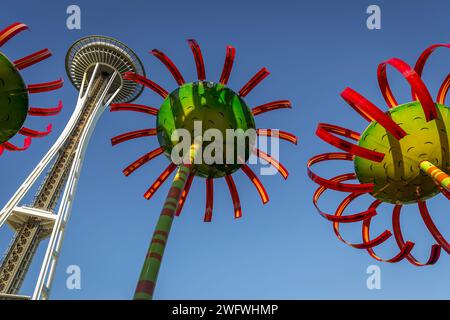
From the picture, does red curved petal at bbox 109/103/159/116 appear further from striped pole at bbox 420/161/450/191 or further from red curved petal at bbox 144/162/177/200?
striped pole at bbox 420/161/450/191

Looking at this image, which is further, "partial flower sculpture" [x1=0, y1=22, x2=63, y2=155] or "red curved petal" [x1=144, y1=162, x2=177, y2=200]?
"red curved petal" [x1=144, y1=162, x2=177, y2=200]

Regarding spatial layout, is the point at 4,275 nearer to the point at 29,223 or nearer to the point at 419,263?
the point at 29,223

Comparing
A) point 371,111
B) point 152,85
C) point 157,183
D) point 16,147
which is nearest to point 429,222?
point 371,111

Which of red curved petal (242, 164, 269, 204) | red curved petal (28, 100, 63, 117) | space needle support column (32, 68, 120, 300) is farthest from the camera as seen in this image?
space needle support column (32, 68, 120, 300)

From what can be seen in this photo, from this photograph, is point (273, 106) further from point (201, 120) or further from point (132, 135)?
point (132, 135)

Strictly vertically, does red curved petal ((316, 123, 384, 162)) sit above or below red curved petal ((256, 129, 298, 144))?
below

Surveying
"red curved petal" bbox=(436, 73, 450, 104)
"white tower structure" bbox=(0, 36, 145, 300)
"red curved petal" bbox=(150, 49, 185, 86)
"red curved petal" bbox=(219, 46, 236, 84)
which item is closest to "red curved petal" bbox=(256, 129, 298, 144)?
"red curved petal" bbox=(219, 46, 236, 84)

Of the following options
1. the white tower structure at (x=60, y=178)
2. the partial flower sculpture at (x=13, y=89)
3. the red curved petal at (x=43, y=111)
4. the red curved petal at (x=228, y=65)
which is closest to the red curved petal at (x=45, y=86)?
the partial flower sculpture at (x=13, y=89)

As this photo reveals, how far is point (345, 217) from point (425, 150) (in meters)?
1.68

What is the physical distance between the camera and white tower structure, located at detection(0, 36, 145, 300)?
2908cm

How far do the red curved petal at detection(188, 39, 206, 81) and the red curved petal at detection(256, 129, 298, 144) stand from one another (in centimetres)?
137

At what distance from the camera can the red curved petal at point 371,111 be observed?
5.73m

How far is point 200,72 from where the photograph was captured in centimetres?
662
